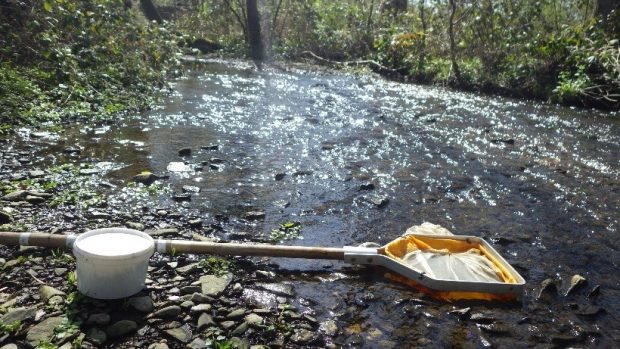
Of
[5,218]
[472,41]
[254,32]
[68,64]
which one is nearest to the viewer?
[5,218]

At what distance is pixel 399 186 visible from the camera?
5281 millimetres

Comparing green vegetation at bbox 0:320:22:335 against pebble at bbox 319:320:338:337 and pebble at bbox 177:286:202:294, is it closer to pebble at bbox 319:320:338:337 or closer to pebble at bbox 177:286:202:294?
pebble at bbox 177:286:202:294

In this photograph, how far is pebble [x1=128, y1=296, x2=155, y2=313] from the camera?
2.80m

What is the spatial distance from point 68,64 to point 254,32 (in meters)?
9.80

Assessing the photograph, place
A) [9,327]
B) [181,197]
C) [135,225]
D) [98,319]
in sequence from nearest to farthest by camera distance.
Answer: [9,327] < [98,319] < [135,225] < [181,197]

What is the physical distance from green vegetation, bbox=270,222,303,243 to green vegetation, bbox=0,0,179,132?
3.85 meters

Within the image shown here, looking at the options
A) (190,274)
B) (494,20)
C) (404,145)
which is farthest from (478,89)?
(190,274)

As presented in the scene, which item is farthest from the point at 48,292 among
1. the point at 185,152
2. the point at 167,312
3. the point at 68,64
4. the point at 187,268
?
the point at 68,64

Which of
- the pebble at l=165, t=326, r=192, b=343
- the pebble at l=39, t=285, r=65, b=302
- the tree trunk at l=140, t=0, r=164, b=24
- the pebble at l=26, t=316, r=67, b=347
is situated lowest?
the pebble at l=165, t=326, r=192, b=343

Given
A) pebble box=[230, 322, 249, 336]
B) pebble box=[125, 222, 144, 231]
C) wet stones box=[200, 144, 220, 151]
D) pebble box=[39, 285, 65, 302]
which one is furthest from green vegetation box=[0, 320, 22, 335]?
wet stones box=[200, 144, 220, 151]

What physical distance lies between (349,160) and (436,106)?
13.8ft

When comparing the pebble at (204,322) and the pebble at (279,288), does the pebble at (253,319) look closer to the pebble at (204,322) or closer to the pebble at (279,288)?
the pebble at (204,322)

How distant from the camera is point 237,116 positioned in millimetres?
7977

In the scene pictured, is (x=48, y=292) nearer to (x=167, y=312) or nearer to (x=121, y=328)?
(x=121, y=328)
